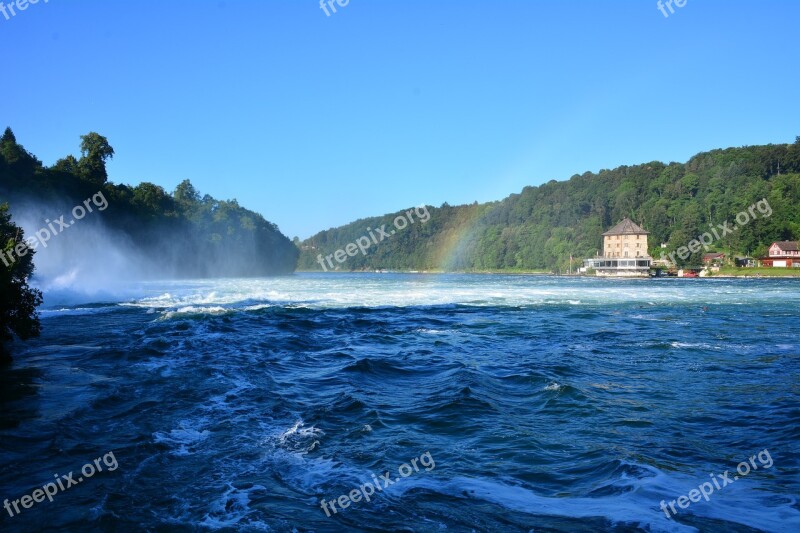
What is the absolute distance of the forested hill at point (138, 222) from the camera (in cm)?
6688

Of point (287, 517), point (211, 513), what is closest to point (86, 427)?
point (211, 513)

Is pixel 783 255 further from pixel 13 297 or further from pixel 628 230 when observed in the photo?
pixel 13 297

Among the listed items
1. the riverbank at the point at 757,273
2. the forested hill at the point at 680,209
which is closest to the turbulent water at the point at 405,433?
the riverbank at the point at 757,273

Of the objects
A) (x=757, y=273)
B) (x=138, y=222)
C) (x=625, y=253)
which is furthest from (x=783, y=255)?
(x=138, y=222)

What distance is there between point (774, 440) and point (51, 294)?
44182 millimetres

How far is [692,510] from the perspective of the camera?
677 centimetres

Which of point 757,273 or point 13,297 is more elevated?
point 13,297

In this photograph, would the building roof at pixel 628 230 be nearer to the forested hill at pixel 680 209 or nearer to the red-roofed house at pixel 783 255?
the forested hill at pixel 680 209

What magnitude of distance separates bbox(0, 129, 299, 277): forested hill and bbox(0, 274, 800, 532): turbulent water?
160 ft

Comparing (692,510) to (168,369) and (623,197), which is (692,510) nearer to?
(168,369)

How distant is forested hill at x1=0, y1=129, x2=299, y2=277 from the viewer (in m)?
66.9

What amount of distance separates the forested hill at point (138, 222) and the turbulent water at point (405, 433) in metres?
48.7

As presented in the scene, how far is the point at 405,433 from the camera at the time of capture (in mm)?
9992

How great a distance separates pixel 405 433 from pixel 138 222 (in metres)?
105
